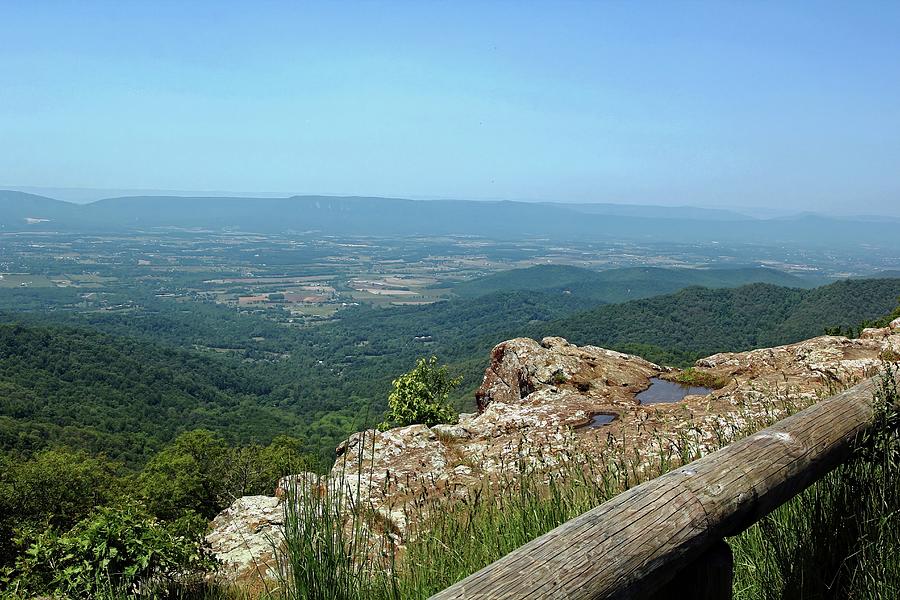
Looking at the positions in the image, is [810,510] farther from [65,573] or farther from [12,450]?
[12,450]

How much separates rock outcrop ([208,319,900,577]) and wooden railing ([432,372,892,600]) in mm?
2119

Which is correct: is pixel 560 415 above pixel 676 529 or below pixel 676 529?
below

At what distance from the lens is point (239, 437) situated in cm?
6222

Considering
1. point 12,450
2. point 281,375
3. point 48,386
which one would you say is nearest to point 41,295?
point 281,375

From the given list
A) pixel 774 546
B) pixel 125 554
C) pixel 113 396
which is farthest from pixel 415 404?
pixel 113 396

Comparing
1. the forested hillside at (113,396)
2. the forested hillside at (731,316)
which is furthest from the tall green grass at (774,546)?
the forested hillside at (731,316)

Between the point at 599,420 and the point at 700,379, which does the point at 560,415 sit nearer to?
the point at 599,420

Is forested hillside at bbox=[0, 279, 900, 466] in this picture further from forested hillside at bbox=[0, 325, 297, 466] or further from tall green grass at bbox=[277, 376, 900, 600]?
tall green grass at bbox=[277, 376, 900, 600]

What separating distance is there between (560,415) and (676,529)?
942 cm

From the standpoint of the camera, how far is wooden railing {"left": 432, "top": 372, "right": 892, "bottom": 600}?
1.29 metres

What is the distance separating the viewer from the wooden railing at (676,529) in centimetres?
129

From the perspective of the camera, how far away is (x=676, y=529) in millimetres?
1547

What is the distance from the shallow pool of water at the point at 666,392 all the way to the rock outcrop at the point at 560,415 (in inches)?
11.3

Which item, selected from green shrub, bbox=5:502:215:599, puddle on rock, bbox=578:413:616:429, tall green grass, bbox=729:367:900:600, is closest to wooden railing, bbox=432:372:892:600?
tall green grass, bbox=729:367:900:600
